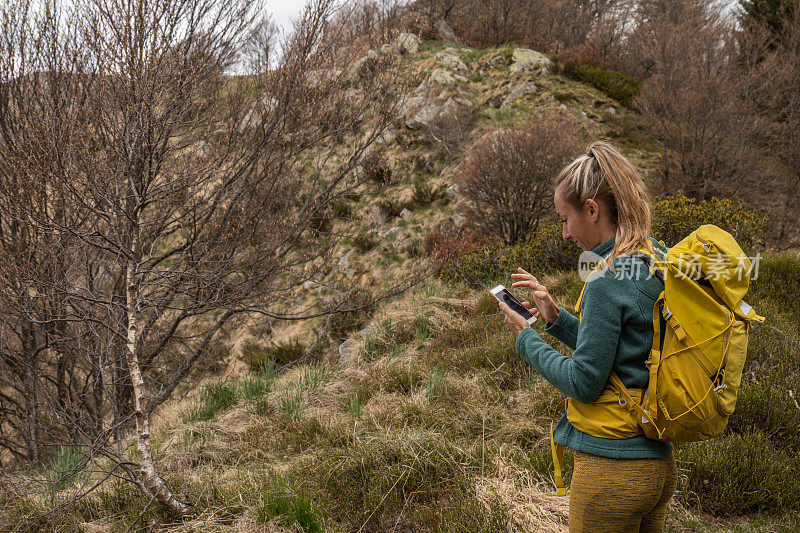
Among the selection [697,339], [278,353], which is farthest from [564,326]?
[278,353]

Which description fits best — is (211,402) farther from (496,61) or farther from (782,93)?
(496,61)

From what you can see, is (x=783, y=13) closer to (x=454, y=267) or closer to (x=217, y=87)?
(x=454, y=267)

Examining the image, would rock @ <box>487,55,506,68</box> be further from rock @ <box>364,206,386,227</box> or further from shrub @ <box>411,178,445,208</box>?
rock @ <box>364,206,386,227</box>

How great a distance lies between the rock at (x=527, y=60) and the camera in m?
12.8

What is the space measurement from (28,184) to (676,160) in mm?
10074

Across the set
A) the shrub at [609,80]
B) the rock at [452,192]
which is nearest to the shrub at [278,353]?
the rock at [452,192]

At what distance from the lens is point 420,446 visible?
3.26 m

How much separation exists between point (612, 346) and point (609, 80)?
41.6 ft

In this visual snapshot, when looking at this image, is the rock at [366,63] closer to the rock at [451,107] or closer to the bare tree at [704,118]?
the bare tree at [704,118]

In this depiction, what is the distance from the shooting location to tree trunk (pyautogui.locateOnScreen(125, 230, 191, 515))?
3.17 m

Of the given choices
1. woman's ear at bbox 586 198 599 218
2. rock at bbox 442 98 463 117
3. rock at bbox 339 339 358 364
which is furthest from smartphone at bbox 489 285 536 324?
rock at bbox 442 98 463 117

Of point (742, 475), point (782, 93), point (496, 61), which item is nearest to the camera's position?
point (742, 475)

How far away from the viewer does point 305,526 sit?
112 inches

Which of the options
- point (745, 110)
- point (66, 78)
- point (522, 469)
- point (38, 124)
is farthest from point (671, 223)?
point (66, 78)
